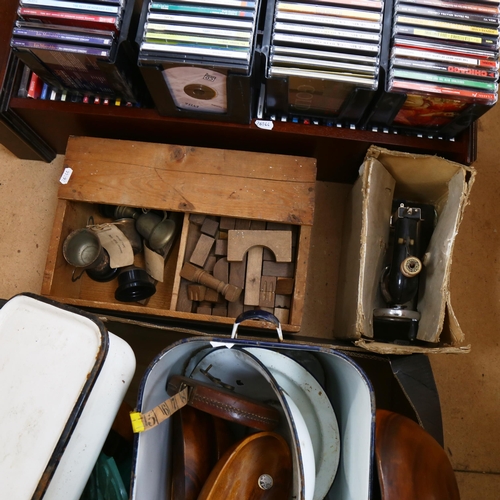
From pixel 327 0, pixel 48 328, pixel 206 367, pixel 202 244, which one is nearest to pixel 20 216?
pixel 202 244

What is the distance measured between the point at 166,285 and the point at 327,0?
101 centimetres

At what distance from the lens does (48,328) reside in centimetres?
99

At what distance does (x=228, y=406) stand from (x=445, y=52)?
41.1 inches

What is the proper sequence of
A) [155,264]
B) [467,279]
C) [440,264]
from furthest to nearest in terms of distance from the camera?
[467,279] → [155,264] → [440,264]

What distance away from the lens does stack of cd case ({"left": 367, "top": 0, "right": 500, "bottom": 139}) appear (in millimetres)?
1178

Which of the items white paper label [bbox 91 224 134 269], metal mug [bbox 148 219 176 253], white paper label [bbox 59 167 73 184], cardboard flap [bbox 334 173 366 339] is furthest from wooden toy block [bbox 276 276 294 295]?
white paper label [bbox 59 167 73 184]

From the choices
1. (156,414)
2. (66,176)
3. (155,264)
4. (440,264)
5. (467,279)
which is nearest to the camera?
(156,414)

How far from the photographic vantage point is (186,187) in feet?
4.66

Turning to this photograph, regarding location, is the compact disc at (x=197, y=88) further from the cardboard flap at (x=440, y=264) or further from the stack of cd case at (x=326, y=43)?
the cardboard flap at (x=440, y=264)

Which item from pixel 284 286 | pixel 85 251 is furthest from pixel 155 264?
pixel 284 286

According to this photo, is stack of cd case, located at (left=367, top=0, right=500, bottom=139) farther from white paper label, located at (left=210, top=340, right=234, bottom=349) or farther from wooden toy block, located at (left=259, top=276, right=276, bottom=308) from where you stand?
white paper label, located at (left=210, top=340, right=234, bottom=349)

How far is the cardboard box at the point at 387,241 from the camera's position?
1.28 meters

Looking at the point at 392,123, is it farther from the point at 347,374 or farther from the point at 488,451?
the point at 488,451

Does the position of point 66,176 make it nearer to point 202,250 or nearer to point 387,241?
point 202,250
